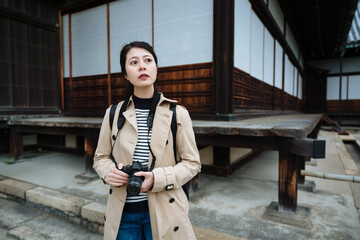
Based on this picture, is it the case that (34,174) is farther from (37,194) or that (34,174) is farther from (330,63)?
(330,63)

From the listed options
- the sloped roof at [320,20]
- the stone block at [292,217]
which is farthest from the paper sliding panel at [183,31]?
the sloped roof at [320,20]

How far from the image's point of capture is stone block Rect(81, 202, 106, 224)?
3.07m

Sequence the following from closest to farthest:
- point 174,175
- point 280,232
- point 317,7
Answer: point 174,175
point 280,232
point 317,7

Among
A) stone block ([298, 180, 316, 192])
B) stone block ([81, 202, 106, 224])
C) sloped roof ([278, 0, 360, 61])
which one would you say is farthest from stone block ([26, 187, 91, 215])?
sloped roof ([278, 0, 360, 61])

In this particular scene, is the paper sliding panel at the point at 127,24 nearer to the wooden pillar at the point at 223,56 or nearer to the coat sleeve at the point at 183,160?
the wooden pillar at the point at 223,56

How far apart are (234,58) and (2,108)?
6485 millimetres

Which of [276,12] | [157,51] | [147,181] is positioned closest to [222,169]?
[157,51]

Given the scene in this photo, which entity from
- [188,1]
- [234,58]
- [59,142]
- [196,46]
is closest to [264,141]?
[234,58]

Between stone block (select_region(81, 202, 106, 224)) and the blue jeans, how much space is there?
1699 millimetres

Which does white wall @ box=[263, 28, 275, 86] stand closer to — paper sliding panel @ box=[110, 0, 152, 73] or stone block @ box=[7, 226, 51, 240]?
paper sliding panel @ box=[110, 0, 152, 73]

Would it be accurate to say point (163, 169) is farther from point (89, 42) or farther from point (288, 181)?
point (89, 42)

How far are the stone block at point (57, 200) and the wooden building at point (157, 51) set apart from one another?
2755mm

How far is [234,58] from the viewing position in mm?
4863

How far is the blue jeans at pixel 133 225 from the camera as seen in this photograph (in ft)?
4.97
